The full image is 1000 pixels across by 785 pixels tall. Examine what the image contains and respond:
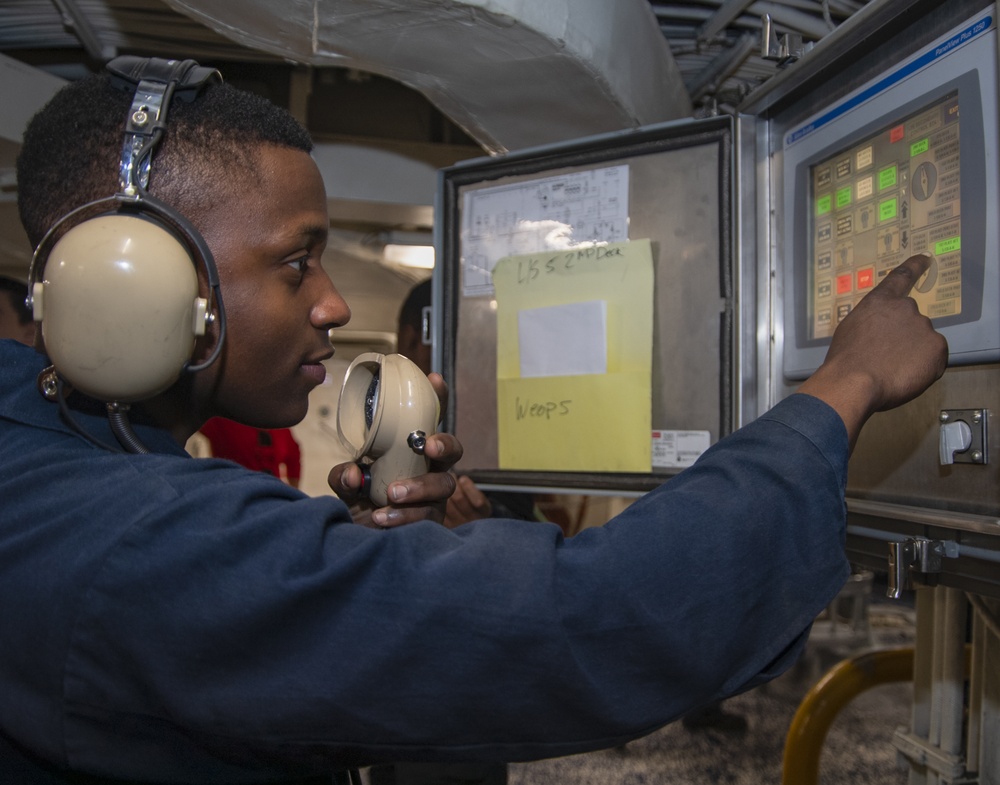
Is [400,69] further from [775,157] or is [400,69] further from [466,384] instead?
[775,157]

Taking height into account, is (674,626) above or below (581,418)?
below

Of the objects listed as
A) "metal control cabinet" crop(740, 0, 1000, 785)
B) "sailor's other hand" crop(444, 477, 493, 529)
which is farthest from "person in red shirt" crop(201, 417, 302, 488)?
"metal control cabinet" crop(740, 0, 1000, 785)

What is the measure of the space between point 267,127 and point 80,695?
511 millimetres

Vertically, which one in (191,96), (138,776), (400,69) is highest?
(400,69)

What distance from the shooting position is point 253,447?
10.7ft

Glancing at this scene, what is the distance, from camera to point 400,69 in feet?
4.68

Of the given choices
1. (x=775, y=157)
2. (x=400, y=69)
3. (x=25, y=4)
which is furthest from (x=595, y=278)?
(x=25, y=4)

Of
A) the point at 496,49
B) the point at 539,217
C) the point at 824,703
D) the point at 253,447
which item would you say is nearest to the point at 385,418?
the point at 539,217

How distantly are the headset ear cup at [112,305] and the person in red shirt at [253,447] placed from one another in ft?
7.41

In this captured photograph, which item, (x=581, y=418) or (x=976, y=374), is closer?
(x=976, y=374)

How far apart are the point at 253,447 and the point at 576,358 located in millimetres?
2473

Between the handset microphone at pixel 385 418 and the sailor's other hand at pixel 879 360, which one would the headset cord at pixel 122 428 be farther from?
the sailor's other hand at pixel 879 360

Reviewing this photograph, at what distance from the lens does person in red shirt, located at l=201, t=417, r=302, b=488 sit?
3.17m

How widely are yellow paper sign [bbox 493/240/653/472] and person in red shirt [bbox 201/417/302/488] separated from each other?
180 centimetres
